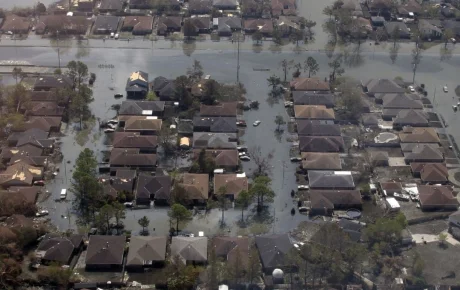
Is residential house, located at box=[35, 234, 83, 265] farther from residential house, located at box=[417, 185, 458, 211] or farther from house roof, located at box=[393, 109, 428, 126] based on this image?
house roof, located at box=[393, 109, 428, 126]

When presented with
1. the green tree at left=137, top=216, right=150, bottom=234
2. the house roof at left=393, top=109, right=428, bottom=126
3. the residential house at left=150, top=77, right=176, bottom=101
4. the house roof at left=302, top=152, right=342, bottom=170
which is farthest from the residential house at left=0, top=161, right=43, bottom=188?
the house roof at left=393, top=109, right=428, bottom=126

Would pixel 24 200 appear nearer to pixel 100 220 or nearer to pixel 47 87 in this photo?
pixel 100 220

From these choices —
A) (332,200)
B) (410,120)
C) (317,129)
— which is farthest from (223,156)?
(410,120)

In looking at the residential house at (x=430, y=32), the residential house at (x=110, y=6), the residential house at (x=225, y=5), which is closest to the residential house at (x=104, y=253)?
the residential house at (x=110, y=6)

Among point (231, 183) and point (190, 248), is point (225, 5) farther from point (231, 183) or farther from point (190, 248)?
point (190, 248)

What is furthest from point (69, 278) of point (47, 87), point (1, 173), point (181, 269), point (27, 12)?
point (27, 12)

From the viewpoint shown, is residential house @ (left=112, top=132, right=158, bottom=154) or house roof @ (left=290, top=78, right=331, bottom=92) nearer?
residential house @ (left=112, top=132, right=158, bottom=154)

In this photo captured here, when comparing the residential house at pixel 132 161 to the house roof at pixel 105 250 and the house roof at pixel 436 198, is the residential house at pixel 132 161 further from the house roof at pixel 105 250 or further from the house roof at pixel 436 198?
the house roof at pixel 436 198
